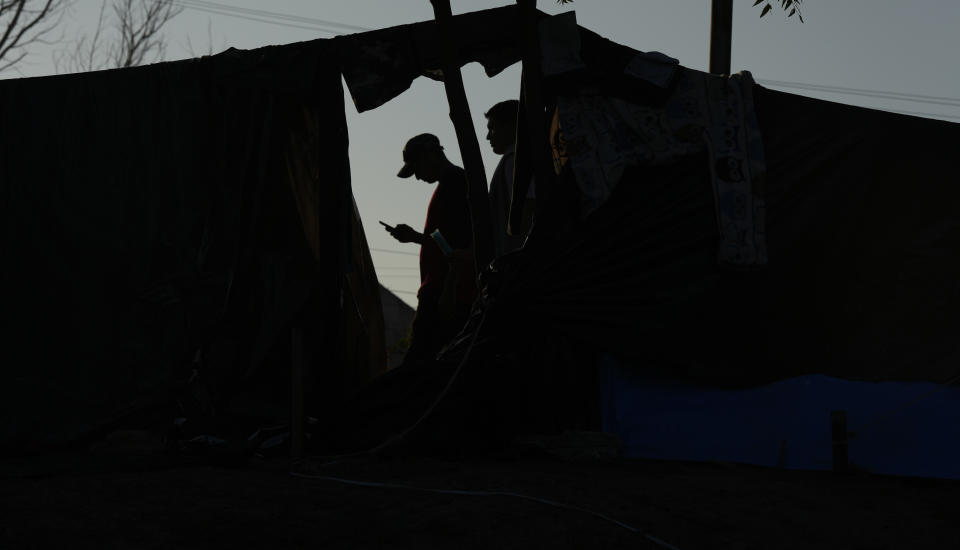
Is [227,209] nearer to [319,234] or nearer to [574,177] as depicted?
[319,234]

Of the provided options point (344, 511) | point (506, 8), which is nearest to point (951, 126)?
point (506, 8)

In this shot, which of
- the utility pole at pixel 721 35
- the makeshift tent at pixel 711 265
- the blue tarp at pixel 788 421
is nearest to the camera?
the blue tarp at pixel 788 421

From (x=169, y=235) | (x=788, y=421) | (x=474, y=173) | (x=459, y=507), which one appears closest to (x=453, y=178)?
(x=474, y=173)

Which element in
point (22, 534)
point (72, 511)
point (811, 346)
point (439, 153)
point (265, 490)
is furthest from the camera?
point (439, 153)

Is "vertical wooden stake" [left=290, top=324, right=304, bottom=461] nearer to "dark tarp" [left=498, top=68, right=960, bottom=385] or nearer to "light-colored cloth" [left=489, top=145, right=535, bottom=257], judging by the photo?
"dark tarp" [left=498, top=68, right=960, bottom=385]

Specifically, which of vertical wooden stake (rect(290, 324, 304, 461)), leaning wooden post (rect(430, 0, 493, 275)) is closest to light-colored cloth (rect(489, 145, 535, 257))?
leaning wooden post (rect(430, 0, 493, 275))

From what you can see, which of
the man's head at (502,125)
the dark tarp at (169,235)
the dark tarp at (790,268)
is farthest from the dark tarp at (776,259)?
the man's head at (502,125)

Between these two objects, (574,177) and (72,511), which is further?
(574,177)

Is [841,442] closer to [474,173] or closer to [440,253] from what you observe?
[474,173]

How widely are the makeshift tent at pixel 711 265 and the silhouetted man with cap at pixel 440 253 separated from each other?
0.82 meters

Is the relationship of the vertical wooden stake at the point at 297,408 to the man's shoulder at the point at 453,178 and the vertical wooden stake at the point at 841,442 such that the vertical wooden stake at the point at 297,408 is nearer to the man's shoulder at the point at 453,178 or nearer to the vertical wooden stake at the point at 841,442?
the man's shoulder at the point at 453,178

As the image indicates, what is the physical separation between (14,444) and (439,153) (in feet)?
8.72

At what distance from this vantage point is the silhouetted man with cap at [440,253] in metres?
5.71

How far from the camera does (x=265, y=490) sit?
12.2ft
